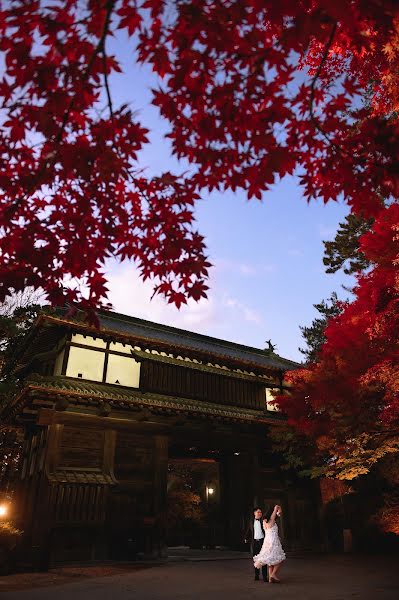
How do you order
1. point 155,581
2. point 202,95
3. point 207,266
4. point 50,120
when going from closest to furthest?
1. point 50,120
2. point 202,95
3. point 207,266
4. point 155,581

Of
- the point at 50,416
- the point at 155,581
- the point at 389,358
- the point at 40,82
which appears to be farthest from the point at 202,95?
the point at 50,416

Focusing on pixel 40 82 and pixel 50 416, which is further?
pixel 50 416

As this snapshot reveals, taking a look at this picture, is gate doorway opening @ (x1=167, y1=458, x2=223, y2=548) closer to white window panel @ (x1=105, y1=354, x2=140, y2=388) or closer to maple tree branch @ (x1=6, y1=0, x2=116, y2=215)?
white window panel @ (x1=105, y1=354, x2=140, y2=388)

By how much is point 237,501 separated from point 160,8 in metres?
17.7

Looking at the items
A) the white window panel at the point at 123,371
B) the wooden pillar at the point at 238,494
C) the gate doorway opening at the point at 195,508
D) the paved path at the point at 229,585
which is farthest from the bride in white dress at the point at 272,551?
the gate doorway opening at the point at 195,508

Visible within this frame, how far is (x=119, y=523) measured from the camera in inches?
521

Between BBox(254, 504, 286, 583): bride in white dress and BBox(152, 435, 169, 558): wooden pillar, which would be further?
BBox(152, 435, 169, 558): wooden pillar

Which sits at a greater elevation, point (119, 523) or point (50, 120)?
point (50, 120)

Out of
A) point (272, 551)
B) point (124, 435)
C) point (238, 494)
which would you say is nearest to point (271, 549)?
point (272, 551)

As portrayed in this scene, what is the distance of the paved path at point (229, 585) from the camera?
24.5 ft

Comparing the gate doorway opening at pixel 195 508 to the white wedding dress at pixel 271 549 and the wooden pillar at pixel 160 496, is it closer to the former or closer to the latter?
the wooden pillar at pixel 160 496

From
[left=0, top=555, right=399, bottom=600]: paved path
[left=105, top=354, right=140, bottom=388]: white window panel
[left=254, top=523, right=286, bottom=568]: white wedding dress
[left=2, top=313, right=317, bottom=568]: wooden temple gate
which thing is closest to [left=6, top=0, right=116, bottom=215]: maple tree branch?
[left=0, top=555, right=399, bottom=600]: paved path

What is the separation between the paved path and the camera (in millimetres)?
7453

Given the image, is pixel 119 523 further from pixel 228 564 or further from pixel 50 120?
pixel 50 120
